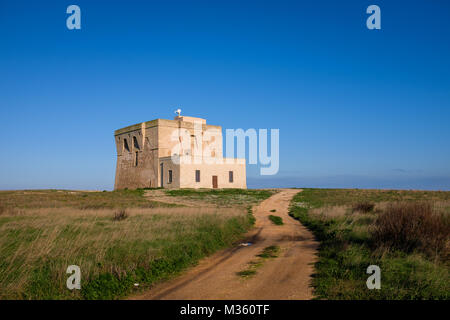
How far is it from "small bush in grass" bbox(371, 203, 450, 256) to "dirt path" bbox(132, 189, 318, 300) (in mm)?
2228

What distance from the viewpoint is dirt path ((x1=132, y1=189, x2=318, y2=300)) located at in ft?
21.6

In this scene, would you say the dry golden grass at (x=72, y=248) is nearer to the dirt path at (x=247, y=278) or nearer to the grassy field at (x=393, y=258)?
the dirt path at (x=247, y=278)

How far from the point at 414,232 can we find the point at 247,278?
522 cm

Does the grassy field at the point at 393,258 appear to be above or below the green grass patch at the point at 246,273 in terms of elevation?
above

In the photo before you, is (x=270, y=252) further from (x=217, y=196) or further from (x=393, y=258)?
(x=217, y=196)

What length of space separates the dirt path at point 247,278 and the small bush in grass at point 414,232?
2228 millimetres

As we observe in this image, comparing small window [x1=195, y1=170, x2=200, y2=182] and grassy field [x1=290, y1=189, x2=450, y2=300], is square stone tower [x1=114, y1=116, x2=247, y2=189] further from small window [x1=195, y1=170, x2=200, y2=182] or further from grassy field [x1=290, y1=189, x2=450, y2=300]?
grassy field [x1=290, y1=189, x2=450, y2=300]

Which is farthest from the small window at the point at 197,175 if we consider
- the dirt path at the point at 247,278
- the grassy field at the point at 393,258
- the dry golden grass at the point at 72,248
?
the grassy field at the point at 393,258

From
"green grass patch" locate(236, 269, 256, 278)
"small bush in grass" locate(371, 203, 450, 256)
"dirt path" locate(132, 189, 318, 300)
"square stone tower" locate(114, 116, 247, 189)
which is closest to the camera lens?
"dirt path" locate(132, 189, 318, 300)

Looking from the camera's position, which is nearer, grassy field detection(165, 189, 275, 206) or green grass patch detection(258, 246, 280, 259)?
green grass patch detection(258, 246, 280, 259)

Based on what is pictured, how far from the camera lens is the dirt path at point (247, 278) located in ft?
21.6

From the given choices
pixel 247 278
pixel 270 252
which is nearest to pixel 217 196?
pixel 270 252

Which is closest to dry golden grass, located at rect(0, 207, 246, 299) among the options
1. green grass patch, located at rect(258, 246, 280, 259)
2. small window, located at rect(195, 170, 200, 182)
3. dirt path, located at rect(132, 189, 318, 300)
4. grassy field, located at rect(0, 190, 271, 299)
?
grassy field, located at rect(0, 190, 271, 299)
